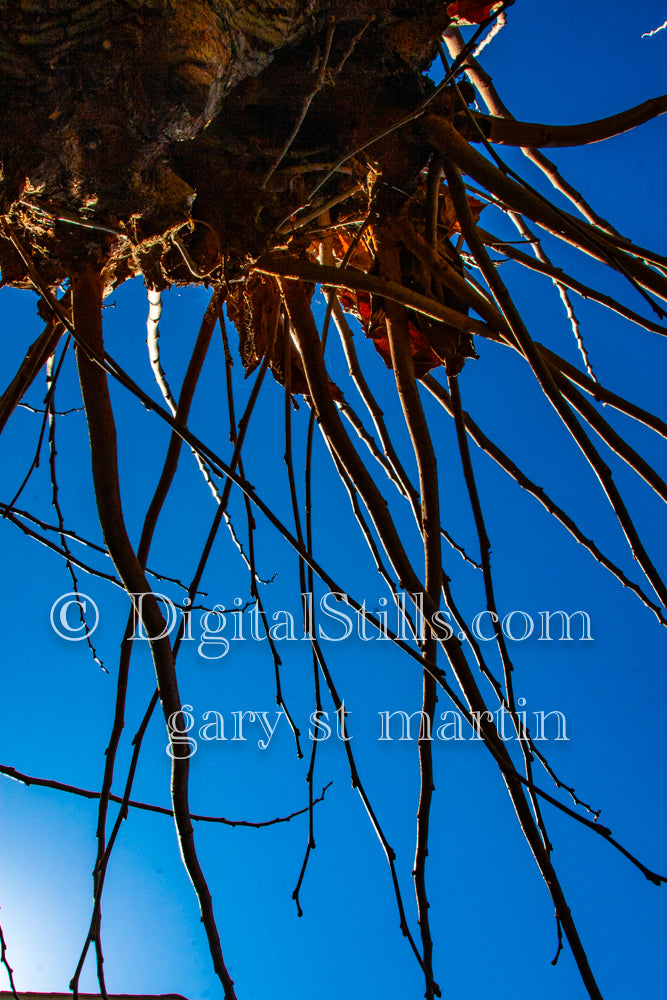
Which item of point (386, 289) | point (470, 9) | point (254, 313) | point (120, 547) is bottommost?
point (120, 547)

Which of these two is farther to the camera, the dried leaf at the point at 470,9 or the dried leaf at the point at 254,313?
the dried leaf at the point at 254,313

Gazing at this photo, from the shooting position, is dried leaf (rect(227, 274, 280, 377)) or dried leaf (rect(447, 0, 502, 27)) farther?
dried leaf (rect(227, 274, 280, 377))

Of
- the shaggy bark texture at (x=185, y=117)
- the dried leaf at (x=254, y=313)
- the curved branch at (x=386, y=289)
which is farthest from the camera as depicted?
the dried leaf at (x=254, y=313)

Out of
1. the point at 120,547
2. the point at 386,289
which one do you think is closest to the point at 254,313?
the point at 386,289

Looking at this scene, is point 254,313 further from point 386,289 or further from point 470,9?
point 470,9

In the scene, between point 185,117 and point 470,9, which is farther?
point 470,9

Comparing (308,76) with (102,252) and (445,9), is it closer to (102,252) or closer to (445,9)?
(445,9)

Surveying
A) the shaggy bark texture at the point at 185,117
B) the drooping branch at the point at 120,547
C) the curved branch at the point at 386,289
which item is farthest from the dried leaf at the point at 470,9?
the drooping branch at the point at 120,547

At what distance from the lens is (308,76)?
68cm

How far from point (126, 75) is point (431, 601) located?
1.78 ft

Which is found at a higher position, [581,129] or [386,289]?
[581,129]

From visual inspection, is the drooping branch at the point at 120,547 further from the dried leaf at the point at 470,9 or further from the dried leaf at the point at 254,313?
the dried leaf at the point at 470,9

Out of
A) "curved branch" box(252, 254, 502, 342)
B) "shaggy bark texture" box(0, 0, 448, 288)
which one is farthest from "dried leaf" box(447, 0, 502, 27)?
"curved branch" box(252, 254, 502, 342)

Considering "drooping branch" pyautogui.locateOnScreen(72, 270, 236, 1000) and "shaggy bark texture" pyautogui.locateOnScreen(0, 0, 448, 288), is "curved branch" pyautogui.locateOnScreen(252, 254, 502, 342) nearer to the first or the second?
"shaggy bark texture" pyautogui.locateOnScreen(0, 0, 448, 288)
